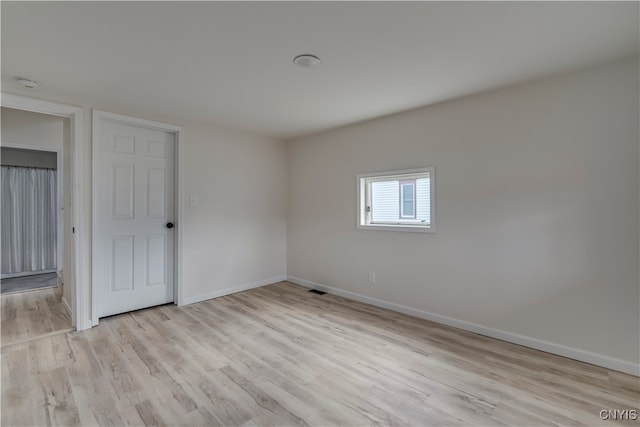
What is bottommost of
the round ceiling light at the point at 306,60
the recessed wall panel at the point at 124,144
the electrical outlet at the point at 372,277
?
the electrical outlet at the point at 372,277

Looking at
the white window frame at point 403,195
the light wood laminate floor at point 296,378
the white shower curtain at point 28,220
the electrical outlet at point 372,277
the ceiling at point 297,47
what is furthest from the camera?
the white shower curtain at point 28,220

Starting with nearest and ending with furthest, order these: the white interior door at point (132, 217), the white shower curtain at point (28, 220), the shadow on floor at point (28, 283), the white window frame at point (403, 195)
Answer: the white interior door at point (132, 217) < the white window frame at point (403, 195) < the shadow on floor at point (28, 283) < the white shower curtain at point (28, 220)

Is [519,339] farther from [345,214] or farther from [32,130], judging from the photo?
[32,130]

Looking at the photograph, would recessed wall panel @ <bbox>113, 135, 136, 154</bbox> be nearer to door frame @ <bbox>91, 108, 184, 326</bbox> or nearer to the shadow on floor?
door frame @ <bbox>91, 108, 184, 326</bbox>

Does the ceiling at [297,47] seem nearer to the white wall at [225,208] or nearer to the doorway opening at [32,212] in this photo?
the white wall at [225,208]

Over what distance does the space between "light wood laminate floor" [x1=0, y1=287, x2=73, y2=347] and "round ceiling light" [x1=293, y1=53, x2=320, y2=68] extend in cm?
336

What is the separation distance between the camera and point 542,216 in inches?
98.1

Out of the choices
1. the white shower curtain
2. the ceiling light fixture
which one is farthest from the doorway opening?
the ceiling light fixture

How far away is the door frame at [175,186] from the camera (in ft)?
9.95

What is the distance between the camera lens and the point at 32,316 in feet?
10.7

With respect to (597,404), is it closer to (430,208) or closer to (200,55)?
(430,208)

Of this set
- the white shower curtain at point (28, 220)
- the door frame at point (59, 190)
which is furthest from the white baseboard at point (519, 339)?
the white shower curtain at point (28, 220)

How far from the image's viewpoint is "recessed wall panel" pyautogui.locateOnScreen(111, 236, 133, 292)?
3.30 metres

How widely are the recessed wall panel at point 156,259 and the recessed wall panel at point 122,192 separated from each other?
0.40m
